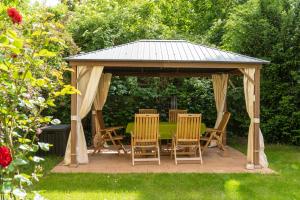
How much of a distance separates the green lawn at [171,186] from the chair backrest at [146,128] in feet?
3.50

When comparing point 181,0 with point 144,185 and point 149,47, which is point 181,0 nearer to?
point 149,47

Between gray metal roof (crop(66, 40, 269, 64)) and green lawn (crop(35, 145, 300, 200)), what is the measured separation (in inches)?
90.6

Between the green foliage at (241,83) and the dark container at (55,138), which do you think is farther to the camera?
the green foliage at (241,83)

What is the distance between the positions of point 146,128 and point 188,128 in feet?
2.94

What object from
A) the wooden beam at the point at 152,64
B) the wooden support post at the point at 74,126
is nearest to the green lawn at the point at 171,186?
the wooden support post at the point at 74,126

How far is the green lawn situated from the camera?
5.90 metres

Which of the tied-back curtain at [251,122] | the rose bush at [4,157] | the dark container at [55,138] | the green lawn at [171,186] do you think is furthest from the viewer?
the dark container at [55,138]

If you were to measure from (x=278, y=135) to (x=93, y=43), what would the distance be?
6593 millimetres

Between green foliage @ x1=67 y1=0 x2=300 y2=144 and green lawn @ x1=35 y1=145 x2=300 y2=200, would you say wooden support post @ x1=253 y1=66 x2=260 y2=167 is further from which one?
green foliage @ x1=67 y1=0 x2=300 y2=144

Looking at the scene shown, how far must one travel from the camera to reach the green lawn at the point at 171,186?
590 cm

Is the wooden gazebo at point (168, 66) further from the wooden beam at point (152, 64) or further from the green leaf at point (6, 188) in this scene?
the green leaf at point (6, 188)

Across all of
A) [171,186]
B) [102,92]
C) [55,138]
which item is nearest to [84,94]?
[55,138]

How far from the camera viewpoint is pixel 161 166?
7.94 m

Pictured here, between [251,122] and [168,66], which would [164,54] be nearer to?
[168,66]
